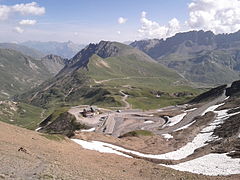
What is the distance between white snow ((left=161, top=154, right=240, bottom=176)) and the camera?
149 feet

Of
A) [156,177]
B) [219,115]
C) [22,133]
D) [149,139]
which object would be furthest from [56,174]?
[219,115]

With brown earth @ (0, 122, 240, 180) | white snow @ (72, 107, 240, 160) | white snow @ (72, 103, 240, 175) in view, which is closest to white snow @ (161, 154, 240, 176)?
white snow @ (72, 103, 240, 175)

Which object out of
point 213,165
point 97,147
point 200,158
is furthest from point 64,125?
point 213,165

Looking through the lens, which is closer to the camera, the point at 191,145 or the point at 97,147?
the point at 97,147

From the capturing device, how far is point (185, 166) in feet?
176

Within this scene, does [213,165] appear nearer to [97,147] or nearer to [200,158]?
[200,158]

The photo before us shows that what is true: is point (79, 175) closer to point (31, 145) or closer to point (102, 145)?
point (31, 145)

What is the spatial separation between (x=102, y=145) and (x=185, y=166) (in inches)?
905

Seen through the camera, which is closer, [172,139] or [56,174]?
[56,174]

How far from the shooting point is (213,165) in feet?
167

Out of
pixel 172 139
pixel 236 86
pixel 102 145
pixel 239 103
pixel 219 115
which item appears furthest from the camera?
pixel 236 86

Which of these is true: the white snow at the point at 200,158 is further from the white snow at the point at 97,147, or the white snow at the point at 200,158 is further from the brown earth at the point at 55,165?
the brown earth at the point at 55,165

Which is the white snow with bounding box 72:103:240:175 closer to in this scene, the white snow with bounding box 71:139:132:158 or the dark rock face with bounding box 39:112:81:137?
the white snow with bounding box 71:139:132:158

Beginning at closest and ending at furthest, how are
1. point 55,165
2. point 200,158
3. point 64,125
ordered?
1. point 55,165
2. point 200,158
3. point 64,125
